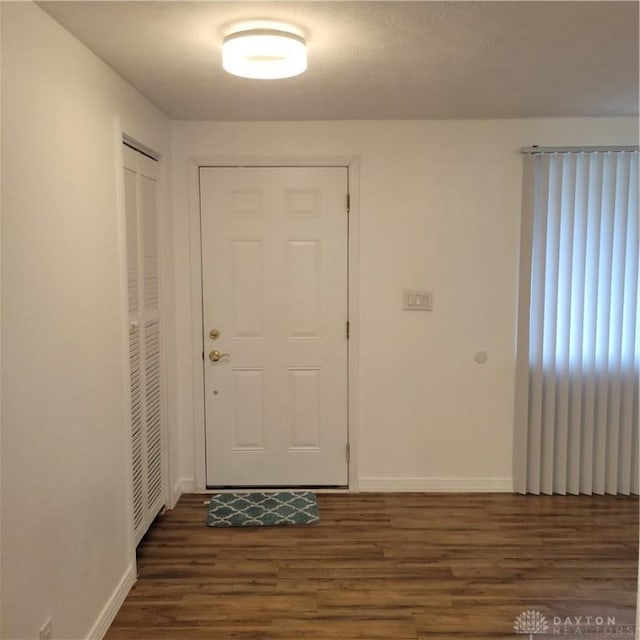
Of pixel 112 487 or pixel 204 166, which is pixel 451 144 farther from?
pixel 112 487

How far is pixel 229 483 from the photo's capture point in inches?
155

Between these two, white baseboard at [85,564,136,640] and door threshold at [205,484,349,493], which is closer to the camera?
white baseboard at [85,564,136,640]

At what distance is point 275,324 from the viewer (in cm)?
383

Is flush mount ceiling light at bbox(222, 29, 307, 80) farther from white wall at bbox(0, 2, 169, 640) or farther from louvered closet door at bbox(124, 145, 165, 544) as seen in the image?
A: louvered closet door at bbox(124, 145, 165, 544)

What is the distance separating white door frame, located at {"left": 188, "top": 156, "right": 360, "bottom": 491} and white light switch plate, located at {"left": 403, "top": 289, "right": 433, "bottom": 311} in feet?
1.03

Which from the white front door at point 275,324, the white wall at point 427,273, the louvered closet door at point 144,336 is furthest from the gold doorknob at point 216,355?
the louvered closet door at point 144,336

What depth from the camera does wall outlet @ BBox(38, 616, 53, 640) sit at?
1.94 metres

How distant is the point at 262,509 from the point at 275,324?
3.72 feet

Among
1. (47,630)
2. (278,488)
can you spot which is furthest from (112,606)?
(278,488)

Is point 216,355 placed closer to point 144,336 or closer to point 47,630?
point 144,336

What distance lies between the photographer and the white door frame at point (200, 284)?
12.2ft

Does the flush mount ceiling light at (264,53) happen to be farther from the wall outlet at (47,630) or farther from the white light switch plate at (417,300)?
the wall outlet at (47,630)

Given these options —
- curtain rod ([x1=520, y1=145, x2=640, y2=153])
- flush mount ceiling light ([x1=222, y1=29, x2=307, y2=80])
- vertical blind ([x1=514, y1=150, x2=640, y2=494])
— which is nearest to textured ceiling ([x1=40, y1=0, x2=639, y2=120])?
flush mount ceiling light ([x1=222, y1=29, x2=307, y2=80])

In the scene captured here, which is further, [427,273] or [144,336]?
[427,273]
